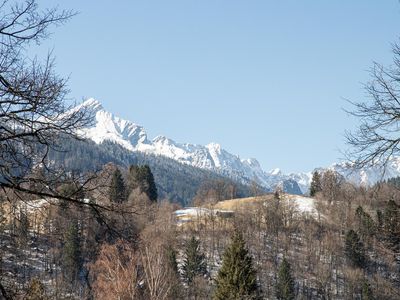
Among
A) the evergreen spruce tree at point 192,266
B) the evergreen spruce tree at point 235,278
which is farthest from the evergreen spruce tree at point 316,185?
the evergreen spruce tree at point 235,278

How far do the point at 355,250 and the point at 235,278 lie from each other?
6704 centimetres

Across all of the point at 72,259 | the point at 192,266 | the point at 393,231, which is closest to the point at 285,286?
the point at 192,266

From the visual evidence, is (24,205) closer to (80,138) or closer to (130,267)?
(80,138)

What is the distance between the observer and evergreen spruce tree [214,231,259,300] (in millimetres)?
33906

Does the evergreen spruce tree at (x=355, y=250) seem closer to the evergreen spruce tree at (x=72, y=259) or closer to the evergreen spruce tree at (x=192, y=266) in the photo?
the evergreen spruce tree at (x=192, y=266)

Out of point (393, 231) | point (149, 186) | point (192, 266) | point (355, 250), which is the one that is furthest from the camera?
point (149, 186)

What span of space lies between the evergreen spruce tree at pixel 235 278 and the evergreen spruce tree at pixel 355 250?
63.8 metres

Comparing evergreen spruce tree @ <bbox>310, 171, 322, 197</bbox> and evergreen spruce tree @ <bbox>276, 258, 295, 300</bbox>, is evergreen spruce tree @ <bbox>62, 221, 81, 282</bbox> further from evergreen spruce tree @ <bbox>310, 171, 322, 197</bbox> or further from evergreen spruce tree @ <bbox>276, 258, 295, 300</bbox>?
evergreen spruce tree @ <bbox>310, 171, 322, 197</bbox>

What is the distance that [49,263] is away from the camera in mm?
81625

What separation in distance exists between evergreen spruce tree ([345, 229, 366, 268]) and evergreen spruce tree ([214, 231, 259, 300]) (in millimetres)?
63849

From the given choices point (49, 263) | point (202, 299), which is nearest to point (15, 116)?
point (202, 299)

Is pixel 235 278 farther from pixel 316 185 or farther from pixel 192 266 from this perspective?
pixel 316 185

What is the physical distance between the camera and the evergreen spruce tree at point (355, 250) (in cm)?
9450

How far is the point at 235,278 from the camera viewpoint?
3438cm
